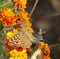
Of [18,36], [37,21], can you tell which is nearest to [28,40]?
[18,36]

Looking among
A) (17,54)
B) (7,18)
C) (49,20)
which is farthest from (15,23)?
(49,20)

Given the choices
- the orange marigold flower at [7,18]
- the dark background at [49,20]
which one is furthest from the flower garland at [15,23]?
the dark background at [49,20]

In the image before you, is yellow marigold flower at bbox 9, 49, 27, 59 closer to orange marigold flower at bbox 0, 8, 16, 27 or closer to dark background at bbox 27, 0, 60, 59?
orange marigold flower at bbox 0, 8, 16, 27

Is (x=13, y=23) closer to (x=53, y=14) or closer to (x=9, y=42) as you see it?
(x=9, y=42)

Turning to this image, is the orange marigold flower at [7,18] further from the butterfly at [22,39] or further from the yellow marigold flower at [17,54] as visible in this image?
the yellow marigold flower at [17,54]

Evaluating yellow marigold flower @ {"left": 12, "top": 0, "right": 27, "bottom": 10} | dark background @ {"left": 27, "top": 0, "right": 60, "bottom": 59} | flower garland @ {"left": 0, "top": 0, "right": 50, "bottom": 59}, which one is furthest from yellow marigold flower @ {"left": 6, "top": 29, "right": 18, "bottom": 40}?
dark background @ {"left": 27, "top": 0, "right": 60, "bottom": 59}

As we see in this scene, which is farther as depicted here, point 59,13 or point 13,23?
point 59,13
